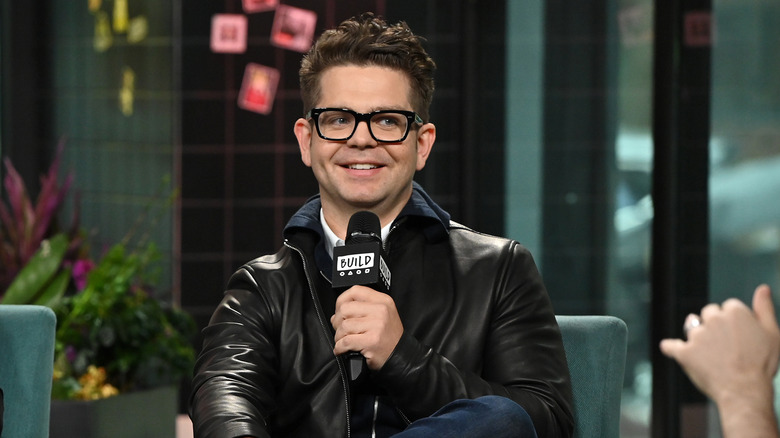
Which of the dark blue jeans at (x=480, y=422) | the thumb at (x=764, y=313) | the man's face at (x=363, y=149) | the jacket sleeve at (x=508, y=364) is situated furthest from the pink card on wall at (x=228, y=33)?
the thumb at (x=764, y=313)

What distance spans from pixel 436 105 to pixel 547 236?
1227 mm

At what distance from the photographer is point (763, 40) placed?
8.74 feet

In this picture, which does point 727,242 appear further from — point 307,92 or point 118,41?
point 118,41

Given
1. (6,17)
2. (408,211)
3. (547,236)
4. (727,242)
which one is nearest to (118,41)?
(6,17)

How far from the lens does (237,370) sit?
67.2 inches

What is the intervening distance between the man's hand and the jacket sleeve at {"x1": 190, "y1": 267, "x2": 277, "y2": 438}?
0.19 metres

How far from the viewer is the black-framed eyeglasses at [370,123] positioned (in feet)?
5.93

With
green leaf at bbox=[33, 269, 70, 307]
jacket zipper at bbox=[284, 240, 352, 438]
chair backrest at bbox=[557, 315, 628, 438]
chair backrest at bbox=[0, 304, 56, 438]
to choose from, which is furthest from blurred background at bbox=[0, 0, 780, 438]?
chair backrest at bbox=[0, 304, 56, 438]

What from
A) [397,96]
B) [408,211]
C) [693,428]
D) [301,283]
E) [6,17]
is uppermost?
[6,17]

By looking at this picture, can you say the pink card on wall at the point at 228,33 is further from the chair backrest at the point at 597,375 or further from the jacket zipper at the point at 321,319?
the chair backrest at the point at 597,375

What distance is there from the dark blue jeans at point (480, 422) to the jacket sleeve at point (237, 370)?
0.86 feet

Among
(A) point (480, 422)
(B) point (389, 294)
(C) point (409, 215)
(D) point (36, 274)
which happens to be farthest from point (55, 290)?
(A) point (480, 422)

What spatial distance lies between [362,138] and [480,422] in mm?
532

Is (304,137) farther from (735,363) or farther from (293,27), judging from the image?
(293,27)
